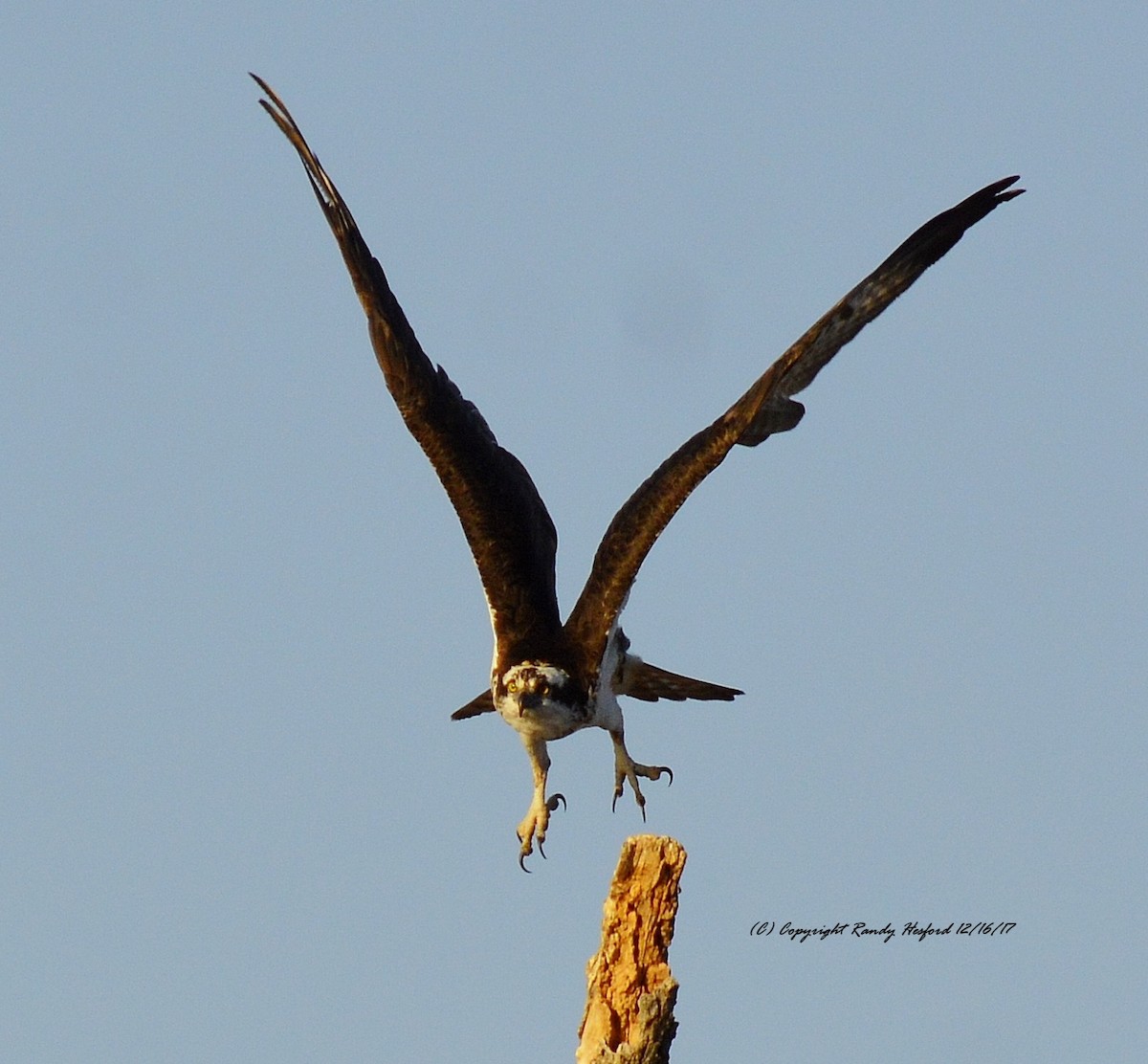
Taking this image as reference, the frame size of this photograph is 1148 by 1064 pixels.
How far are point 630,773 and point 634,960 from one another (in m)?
4.47

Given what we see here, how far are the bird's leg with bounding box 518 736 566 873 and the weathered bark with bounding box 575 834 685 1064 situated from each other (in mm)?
3687

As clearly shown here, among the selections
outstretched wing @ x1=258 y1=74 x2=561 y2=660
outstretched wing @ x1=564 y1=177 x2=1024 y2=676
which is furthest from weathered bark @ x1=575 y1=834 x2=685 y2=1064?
outstretched wing @ x1=258 y1=74 x2=561 y2=660

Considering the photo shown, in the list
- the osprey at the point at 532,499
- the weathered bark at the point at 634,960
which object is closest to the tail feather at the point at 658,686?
the osprey at the point at 532,499

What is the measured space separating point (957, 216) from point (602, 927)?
5.48 metres

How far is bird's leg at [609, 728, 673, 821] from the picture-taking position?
12453 mm

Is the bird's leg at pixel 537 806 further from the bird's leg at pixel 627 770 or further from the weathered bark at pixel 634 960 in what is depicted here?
the weathered bark at pixel 634 960

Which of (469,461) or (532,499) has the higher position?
(532,499)

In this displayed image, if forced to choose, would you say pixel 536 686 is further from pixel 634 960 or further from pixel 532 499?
pixel 634 960

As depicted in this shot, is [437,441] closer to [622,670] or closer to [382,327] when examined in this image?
[382,327]

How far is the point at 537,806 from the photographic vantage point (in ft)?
39.8

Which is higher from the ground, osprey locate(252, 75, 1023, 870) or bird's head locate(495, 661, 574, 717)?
osprey locate(252, 75, 1023, 870)

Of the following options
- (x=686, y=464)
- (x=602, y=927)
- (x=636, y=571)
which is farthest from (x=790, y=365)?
(x=602, y=927)

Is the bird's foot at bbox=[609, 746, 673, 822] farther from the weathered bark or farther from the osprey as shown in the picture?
the weathered bark

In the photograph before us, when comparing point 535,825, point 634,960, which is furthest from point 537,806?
point 634,960
